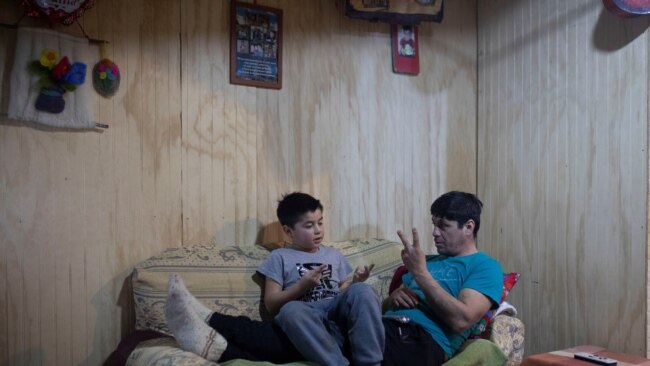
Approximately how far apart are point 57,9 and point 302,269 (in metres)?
1.41

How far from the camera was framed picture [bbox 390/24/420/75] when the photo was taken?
330 centimetres

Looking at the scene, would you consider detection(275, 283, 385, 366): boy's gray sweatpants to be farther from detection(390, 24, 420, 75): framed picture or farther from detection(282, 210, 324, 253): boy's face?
detection(390, 24, 420, 75): framed picture

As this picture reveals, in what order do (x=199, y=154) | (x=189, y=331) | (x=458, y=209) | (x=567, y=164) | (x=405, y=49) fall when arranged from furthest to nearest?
(x=405, y=49) < (x=567, y=164) < (x=199, y=154) < (x=458, y=209) < (x=189, y=331)

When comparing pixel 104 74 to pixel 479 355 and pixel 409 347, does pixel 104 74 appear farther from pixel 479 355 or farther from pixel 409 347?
pixel 479 355

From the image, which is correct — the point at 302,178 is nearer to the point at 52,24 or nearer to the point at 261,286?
the point at 261,286

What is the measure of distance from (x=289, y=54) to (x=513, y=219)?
1.53 metres

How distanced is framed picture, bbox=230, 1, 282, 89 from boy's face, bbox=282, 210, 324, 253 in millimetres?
761

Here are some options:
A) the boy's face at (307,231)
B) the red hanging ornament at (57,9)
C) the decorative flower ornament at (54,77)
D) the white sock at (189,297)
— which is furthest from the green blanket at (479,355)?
the red hanging ornament at (57,9)

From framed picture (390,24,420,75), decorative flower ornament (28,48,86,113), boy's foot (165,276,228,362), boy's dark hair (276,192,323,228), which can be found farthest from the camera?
framed picture (390,24,420,75)

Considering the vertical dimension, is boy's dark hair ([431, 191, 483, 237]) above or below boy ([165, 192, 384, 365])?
above

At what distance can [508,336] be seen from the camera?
93.4 inches

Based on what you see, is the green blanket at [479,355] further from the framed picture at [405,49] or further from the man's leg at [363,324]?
the framed picture at [405,49]

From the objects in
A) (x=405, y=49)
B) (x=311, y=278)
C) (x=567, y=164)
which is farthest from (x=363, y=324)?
(x=405, y=49)

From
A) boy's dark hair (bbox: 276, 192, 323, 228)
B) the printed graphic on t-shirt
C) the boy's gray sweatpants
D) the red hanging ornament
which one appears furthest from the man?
the red hanging ornament
